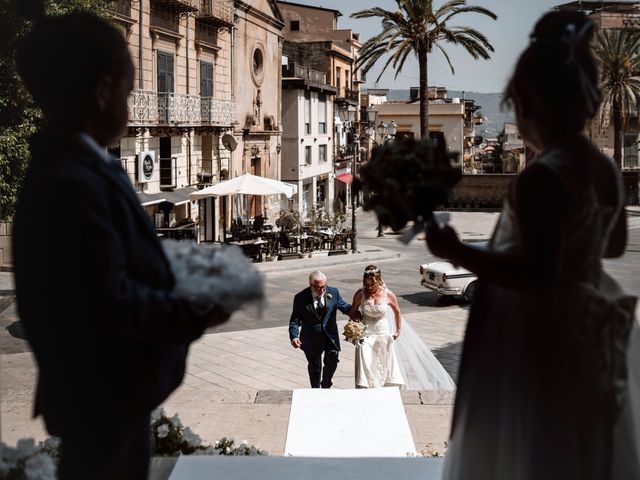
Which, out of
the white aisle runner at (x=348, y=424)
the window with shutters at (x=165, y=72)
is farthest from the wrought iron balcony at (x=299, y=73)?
the white aisle runner at (x=348, y=424)

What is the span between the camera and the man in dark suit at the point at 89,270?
6.36 ft

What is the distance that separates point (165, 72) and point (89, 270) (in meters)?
22.6

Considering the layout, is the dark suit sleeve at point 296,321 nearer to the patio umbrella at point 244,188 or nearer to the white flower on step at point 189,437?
the white flower on step at point 189,437

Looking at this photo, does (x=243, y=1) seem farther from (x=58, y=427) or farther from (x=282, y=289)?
(x=58, y=427)

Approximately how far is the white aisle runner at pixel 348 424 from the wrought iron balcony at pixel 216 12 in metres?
20.8

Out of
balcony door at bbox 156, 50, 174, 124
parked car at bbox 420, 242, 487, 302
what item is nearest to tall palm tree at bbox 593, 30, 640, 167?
parked car at bbox 420, 242, 487, 302

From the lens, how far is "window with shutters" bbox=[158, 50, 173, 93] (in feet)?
75.4

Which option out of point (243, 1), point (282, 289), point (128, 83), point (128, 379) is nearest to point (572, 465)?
point (128, 379)

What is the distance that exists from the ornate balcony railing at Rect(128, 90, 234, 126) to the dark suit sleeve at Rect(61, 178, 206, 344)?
17.2 meters

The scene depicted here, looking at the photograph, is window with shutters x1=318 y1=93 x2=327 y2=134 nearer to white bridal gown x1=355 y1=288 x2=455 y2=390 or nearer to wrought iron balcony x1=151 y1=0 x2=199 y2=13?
wrought iron balcony x1=151 y1=0 x2=199 y2=13

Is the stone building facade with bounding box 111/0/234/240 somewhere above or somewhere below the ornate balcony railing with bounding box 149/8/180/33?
below

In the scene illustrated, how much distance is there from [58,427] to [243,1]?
29.9 m

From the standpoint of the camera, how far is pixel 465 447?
8.15ft

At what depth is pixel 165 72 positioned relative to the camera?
23.6m
